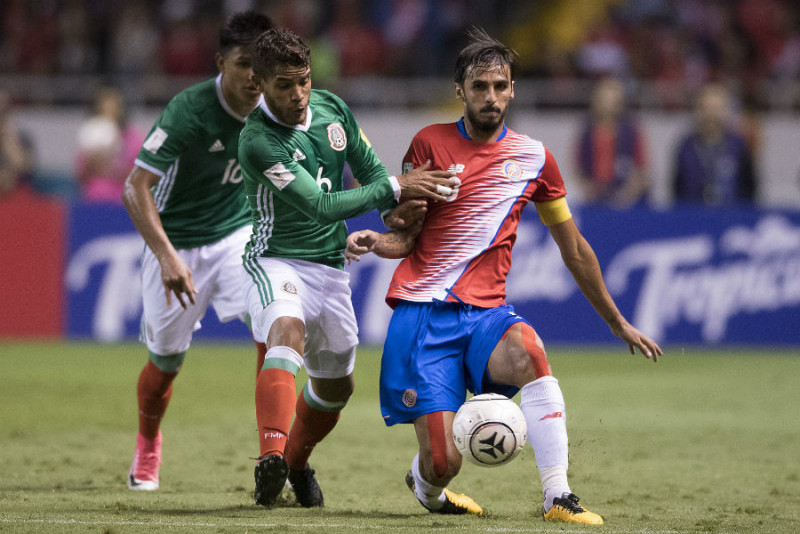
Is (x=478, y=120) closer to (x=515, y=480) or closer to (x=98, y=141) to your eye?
(x=515, y=480)

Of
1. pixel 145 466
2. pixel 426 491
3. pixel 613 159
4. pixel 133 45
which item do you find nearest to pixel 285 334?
pixel 426 491

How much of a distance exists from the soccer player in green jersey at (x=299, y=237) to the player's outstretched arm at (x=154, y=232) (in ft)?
1.22

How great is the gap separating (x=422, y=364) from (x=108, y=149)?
30.4 ft

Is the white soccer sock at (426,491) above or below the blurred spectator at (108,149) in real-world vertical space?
below

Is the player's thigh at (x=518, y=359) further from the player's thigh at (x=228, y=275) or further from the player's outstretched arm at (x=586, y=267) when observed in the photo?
the player's thigh at (x=228, y=275)

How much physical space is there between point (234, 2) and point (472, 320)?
14477 mm

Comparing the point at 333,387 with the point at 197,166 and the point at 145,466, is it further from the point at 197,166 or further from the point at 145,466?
the point at 197,166

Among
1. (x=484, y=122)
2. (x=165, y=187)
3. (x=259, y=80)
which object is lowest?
(x=165, y=187)

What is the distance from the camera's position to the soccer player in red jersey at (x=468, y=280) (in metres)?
5.73

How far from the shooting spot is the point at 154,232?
260 inches

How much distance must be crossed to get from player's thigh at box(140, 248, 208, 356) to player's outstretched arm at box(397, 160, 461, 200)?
198 centimetres

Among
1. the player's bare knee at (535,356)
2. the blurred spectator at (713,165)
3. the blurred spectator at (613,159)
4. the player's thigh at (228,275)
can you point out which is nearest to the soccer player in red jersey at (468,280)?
the player's bare knee at (535,356)

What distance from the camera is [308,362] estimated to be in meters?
6.39

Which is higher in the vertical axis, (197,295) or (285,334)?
(197,295)
